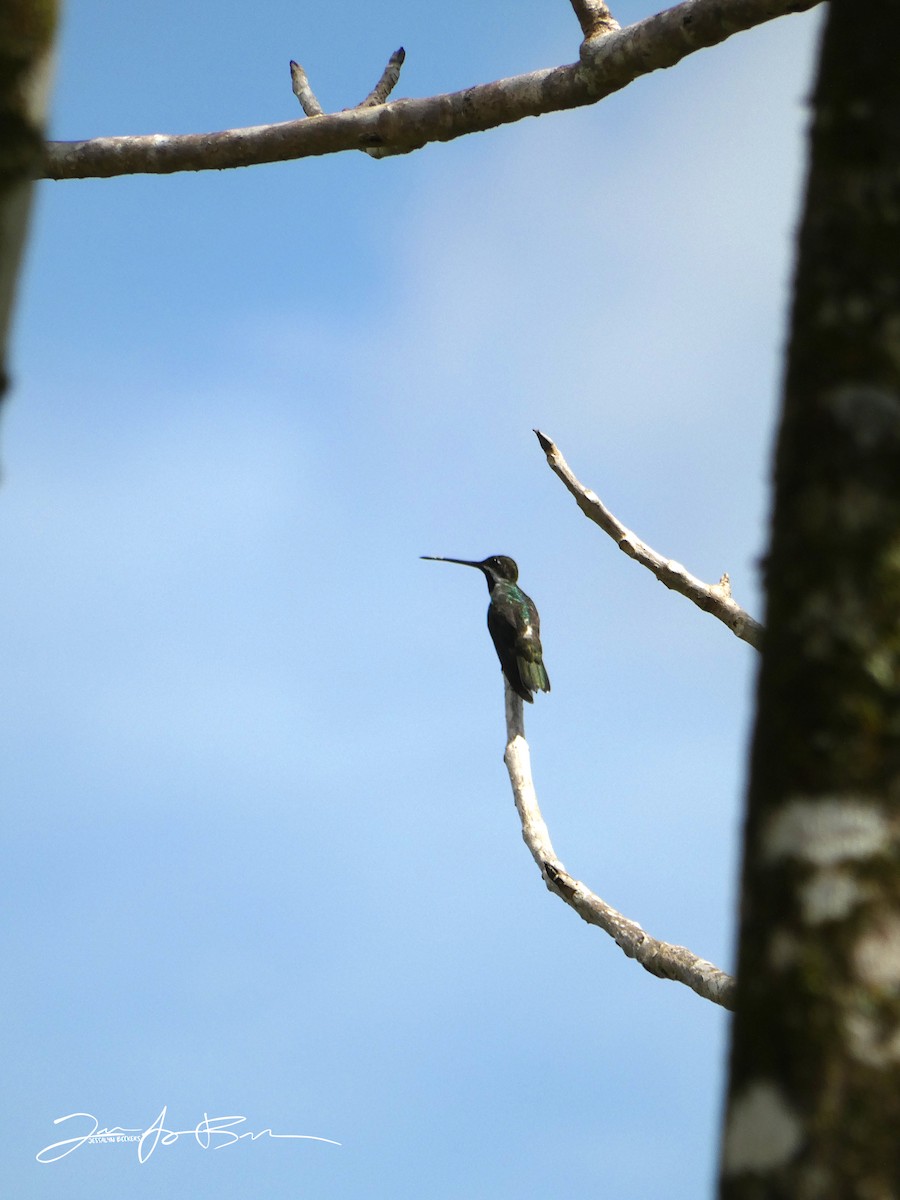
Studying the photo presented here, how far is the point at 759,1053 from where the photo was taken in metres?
1.80

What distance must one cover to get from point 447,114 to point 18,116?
4.97 meters

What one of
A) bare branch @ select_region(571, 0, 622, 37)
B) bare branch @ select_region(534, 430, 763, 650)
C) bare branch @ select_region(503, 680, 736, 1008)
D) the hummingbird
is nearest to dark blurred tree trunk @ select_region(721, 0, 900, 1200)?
bare branch @ select_region(503, 680, 736, 1008)

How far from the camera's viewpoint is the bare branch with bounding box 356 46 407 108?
737 cm

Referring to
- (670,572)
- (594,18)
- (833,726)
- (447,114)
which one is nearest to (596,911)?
(670,572)

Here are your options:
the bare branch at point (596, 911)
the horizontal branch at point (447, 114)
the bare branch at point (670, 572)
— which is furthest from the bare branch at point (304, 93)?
the bare branch at point (596, 911)

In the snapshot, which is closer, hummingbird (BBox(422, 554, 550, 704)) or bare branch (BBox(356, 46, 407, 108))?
bare branch (BBox(356, 46, 407, 108))

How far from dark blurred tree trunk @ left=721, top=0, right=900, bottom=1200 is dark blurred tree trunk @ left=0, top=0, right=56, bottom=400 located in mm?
1400

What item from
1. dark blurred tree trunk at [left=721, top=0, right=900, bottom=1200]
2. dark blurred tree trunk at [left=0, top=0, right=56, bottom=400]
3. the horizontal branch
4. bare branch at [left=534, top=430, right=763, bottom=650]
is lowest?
dark blurred tree trunk at [left=721, top=0, right=900, bottom=1200]

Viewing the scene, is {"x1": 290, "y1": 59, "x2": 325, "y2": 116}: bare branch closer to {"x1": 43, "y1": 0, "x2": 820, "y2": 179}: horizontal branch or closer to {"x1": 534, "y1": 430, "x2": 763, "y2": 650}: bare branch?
{"x1": 43, "y1": 0, "x2": 820, "y2": 179}: horizontal branch

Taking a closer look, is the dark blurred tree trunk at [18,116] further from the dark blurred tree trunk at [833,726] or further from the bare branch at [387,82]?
the bare branch at [387,82]

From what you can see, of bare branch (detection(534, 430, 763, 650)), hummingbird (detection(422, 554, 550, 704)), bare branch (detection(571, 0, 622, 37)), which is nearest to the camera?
bare branch (detection(571, 0, 622, 37))

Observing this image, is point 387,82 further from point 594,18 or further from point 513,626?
point 513,626

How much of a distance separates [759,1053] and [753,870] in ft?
0.85

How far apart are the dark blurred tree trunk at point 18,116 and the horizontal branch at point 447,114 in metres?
4.42
